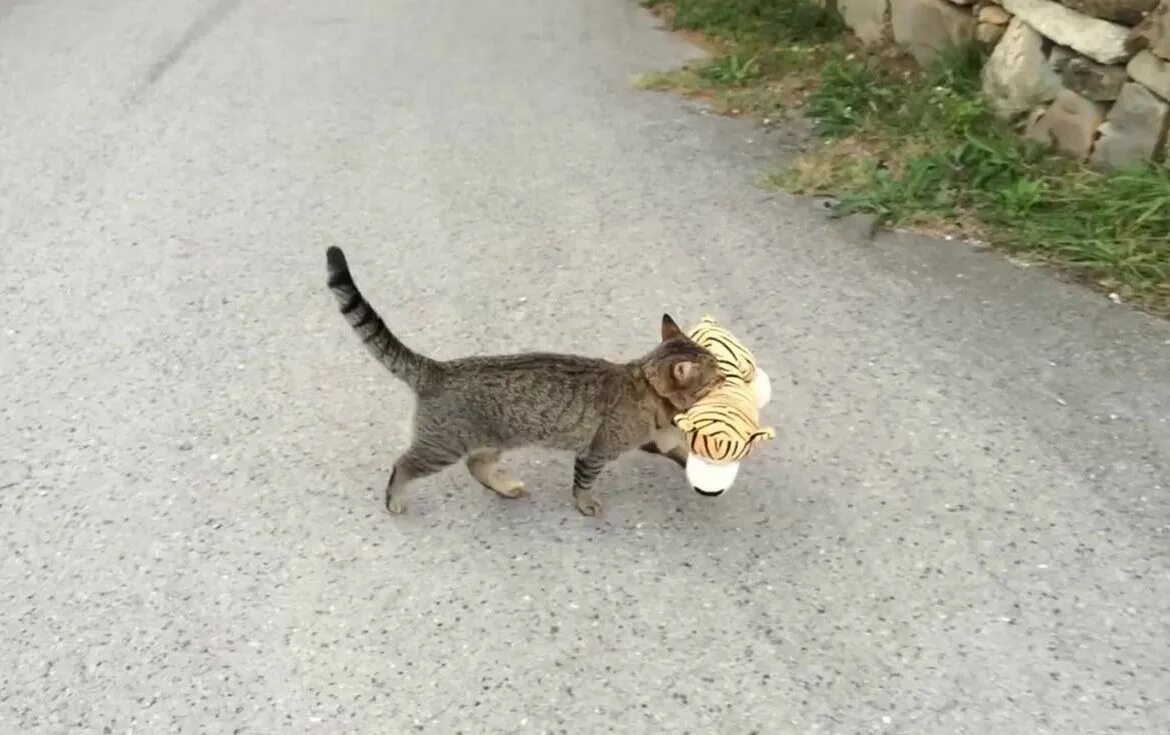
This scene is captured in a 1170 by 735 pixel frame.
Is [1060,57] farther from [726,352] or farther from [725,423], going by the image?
[725,423]

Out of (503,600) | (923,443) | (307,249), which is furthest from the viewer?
(307,249)

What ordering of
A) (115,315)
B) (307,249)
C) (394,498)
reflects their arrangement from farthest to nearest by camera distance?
1. (307,249)
2. (115,315)
3. (394,498)

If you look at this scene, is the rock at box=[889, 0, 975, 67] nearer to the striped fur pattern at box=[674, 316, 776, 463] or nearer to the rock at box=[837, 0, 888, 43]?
the rock at box=[837, 0, 888, 43]

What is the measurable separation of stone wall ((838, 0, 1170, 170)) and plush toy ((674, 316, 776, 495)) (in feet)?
6.96

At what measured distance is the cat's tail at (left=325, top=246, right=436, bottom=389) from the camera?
2412 mm

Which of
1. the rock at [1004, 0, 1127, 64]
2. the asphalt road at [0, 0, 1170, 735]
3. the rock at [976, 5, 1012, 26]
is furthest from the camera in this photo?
the rock at [976, 5, 1012, 26]

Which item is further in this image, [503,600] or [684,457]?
[684,457]

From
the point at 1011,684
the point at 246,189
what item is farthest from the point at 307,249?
the point at 1011,684

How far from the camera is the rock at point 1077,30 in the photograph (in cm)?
386

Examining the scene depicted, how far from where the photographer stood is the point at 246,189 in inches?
171

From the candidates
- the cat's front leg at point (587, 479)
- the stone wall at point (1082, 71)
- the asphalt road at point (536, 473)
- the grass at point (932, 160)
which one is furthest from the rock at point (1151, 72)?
the cat's front leg at point (587, 479)

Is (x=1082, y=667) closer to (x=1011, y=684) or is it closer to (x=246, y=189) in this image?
(x=1011, y=684)

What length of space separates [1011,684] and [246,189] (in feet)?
10.7

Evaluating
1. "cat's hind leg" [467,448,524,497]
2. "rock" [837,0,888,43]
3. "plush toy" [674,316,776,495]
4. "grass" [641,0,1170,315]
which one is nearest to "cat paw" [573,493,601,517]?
"cat's hind leg" [467,448,524,497]
